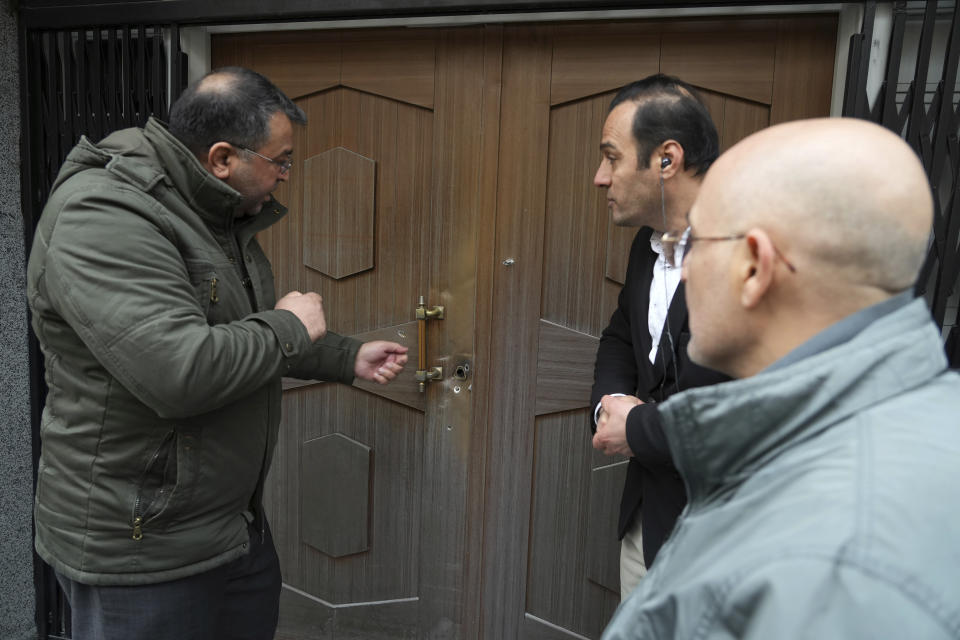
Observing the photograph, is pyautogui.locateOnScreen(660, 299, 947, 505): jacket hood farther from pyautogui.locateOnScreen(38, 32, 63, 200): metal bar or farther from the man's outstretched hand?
pyautogui.locateOnScreen(38, 32, 63, 200): metal bar

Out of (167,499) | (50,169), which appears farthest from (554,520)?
(50,169)

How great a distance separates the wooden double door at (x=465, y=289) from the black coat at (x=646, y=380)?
44 cm

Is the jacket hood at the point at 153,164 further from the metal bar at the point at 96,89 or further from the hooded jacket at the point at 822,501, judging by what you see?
the hooded jacket at the point at 822,501

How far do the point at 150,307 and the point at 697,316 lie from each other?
1049mm

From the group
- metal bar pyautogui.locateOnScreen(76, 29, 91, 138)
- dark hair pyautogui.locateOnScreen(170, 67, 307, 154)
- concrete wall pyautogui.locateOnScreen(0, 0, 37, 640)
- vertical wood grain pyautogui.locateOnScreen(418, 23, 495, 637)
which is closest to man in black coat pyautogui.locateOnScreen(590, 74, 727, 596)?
vertical wood grain pyautogui.locateOnScreen(418, 23, 495, 637)

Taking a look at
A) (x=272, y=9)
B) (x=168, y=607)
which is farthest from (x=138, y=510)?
(x=272, y=9)

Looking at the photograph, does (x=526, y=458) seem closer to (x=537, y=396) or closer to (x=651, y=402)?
(x=537, y=396)

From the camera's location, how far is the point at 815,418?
771 millimetres

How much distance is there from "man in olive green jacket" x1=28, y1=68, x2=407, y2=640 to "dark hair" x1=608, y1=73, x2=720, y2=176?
0.84 metres

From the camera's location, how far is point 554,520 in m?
2.61

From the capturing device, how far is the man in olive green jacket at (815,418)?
648 mm

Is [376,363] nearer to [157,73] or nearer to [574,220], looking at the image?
[574,220]

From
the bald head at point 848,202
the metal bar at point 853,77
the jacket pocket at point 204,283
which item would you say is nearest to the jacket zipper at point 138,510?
the jacket pocket at point 204,283

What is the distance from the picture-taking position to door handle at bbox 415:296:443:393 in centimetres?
260
